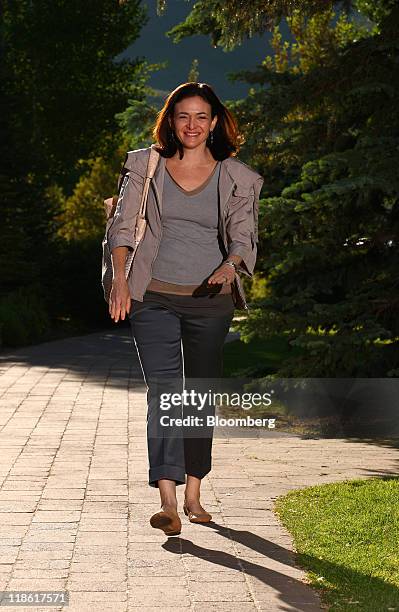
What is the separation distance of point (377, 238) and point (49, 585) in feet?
22.1

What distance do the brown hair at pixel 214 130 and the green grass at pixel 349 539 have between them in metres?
1.99

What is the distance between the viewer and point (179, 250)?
611 centimetres

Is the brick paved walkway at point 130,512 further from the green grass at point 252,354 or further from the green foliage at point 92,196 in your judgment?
the green foliage at point 92,196

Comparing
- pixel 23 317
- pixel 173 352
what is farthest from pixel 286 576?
pixel 23 317

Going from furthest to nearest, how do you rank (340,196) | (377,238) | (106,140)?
1. (106,140)
2. (377,238)
3. (340,196)

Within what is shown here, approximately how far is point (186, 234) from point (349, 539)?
1715 millimetres

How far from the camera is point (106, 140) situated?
47.8 m

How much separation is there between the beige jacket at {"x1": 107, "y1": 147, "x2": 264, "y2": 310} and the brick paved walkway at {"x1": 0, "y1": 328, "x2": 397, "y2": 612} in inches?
47.5

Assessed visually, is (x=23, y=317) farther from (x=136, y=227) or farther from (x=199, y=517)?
(x=136, y=227)

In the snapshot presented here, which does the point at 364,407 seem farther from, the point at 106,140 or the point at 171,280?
the point at 106,140

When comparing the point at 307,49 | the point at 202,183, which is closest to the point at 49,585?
the point at 202,183

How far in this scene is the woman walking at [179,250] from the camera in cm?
611

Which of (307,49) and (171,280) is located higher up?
(307,49)

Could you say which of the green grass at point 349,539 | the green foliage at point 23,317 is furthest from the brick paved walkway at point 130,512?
the green foliage at point 23,317
